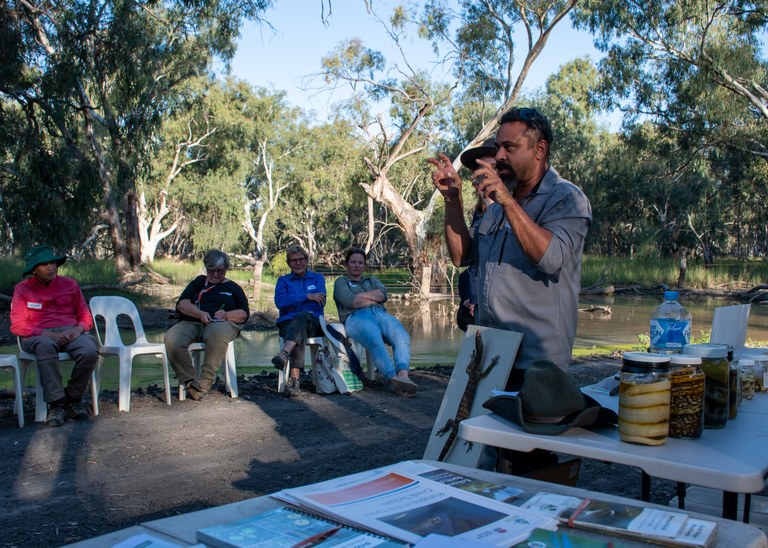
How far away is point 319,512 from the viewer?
1.46m

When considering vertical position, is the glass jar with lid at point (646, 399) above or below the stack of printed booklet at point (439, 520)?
above

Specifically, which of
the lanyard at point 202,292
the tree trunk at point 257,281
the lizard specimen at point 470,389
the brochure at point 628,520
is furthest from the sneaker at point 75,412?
the tree trunk at point 257,281

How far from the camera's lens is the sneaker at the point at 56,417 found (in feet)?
19.3

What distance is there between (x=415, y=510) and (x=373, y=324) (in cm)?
608

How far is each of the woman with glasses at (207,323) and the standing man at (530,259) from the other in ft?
15.8

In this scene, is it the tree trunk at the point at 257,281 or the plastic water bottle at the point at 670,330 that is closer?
the plastic water bottle at the point at 670,330

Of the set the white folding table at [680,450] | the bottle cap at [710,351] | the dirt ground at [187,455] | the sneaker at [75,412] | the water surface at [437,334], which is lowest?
the water surface at [437,334]

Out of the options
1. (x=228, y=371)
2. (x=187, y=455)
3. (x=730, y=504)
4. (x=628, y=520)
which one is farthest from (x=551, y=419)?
(x=228, y=371)

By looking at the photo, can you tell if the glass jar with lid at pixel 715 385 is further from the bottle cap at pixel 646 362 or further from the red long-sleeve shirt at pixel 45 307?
the red long-sleeve shirt at pixel 45 307

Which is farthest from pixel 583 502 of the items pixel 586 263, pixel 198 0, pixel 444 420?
pixel 586 263

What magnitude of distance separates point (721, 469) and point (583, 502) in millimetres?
394

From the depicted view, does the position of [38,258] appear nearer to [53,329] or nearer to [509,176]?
[53,329]

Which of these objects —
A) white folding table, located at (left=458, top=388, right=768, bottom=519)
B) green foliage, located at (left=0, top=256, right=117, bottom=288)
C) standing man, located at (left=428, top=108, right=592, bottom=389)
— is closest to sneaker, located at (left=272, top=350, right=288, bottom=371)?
standing man, located at (left=428, top=108, right=592, bottom=389)

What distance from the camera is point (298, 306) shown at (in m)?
7.93
